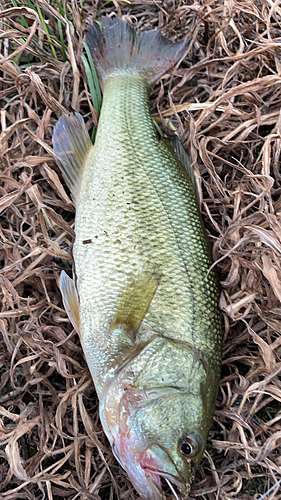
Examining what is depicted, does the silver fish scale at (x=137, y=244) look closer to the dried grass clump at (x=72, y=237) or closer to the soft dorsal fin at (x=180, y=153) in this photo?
the soft dorsal fin at (x=180, y=153)

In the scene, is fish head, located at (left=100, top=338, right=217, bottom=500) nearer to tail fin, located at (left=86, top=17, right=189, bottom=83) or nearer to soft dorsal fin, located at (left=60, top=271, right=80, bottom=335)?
soft dorsal fin, located at (left=60, top=271, right=80, bottom=335)

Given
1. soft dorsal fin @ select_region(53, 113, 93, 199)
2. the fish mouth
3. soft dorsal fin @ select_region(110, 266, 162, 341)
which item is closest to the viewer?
the fish mouth

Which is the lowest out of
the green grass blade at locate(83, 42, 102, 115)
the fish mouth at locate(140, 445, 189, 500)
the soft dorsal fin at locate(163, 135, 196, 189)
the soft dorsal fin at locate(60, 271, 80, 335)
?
the fish mouth at locate(140, 445, 189, 500)

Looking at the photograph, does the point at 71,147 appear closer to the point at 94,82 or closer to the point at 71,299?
the point at 94,82

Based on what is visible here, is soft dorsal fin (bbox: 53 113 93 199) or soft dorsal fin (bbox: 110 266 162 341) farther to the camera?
soft dorsal fin (bbox: 53 113 93 199)

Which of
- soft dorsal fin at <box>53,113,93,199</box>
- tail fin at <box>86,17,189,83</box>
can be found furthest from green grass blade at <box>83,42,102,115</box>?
soft dorsal fin at <box>53,113,93,199</box>

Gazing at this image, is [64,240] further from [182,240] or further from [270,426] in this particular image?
[270,426]

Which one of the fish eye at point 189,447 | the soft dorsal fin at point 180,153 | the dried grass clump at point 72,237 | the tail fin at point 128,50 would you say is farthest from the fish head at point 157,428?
the tail fin at point 128,50
